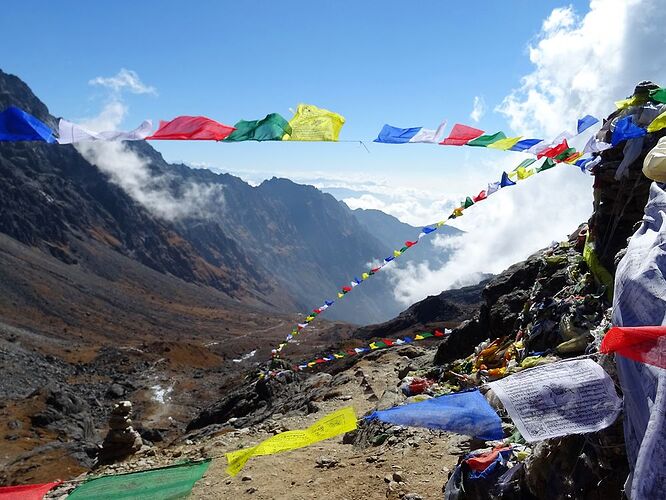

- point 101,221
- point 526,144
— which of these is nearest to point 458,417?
point 526,144

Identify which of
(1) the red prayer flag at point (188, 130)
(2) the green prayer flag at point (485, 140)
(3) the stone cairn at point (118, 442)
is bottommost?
(3) the stone cairn at point (118, 442)

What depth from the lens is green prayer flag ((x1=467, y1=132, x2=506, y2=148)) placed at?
9.60 meters

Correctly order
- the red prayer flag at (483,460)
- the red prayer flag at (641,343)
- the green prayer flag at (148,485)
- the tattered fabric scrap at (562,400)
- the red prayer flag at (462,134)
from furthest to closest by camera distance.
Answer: the red prayer flag at (462,134) → the green prayer flag at (148,485) → the red prayer flag at (483,460) → the tattered fabric scrap at (562,400) → the red prayer flag at (641,343)

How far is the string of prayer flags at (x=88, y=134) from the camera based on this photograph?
6.58 meters

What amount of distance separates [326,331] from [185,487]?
257 feet

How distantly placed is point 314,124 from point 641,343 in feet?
18.9

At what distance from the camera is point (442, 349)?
54.3ft

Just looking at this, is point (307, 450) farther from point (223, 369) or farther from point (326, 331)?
point (326, 331)

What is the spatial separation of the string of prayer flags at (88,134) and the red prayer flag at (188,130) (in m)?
0.14

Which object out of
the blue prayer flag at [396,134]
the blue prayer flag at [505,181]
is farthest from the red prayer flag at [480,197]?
the blue prayer flag at [396,134]

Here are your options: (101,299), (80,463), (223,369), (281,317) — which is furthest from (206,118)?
(281,317)

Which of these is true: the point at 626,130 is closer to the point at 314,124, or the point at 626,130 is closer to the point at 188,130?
Answer: the point at 314,124

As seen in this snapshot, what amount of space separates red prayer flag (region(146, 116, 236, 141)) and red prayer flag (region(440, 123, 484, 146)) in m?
4.70

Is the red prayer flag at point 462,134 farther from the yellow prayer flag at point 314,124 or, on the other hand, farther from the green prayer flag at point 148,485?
the green prayer flag at point 148,485
